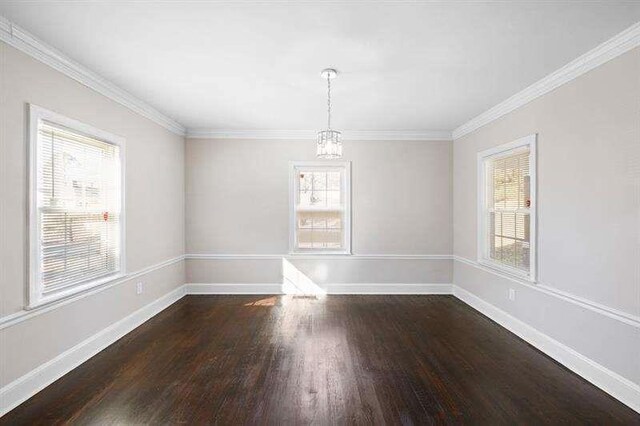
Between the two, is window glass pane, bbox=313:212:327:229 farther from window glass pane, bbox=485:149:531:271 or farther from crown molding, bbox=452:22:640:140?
crown molding, bbox=452:22:640:140

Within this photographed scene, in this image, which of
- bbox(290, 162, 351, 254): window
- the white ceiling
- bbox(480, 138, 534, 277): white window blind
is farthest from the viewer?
bbox(290, 162, 351, 254): window

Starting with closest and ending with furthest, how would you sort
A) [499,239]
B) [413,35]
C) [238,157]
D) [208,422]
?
[208,422] < [413,35] < [499,239] < [238,157]

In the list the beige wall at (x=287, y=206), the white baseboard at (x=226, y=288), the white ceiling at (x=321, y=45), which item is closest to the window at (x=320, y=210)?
the beige wall at (x=287, y=206)

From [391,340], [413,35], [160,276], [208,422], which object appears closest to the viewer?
[208,422]

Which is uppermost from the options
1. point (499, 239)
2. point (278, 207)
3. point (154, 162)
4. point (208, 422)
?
point (154, 162)

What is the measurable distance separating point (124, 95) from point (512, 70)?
12.6ft

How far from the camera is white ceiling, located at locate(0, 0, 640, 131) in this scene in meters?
2.20

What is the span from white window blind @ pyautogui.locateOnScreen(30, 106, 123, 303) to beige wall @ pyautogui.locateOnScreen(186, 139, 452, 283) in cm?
180

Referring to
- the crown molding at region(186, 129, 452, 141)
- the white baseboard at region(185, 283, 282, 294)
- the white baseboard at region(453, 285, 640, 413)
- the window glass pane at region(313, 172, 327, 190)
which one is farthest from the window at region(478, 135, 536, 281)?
the white baseboard at region(185, 283, 282, 294)

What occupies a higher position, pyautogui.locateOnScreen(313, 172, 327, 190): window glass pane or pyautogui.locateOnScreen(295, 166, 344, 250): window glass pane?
pyautogui.locateOnScreen(313, 172, 327, 190): window glass pane

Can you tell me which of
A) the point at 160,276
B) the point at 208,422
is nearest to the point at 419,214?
the point at 160,276

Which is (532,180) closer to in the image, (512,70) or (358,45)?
(512,70)

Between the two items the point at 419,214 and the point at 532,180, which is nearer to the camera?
the point at 532,180

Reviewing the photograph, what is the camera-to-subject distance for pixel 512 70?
3.14m
